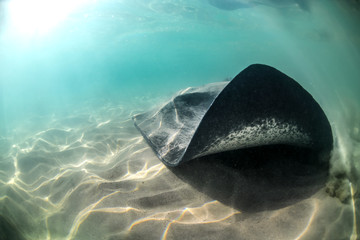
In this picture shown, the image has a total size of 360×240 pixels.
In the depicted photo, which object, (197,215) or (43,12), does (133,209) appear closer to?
(197,215)

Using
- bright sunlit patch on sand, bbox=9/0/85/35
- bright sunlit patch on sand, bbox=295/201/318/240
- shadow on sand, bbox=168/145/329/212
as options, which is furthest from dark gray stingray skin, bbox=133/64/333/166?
bright sunlit patch on sand, bbox=9/0/85/35

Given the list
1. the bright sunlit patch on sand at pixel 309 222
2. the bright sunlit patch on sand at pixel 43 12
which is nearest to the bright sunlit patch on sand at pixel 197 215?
the bright sunlit patch on sand at pixel 309 222

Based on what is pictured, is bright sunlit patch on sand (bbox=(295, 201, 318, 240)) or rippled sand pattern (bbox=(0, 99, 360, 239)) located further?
rippled sand pattern (bbox=(0, 99, 360, 239))

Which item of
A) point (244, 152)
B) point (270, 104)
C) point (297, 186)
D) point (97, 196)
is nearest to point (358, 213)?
point (297, 186)

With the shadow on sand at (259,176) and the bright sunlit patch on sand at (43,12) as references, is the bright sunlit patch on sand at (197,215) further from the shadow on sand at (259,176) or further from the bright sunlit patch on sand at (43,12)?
the bright sunlit patch on sand at (43,12)

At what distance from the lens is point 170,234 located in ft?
6.89

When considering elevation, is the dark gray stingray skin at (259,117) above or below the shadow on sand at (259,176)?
above

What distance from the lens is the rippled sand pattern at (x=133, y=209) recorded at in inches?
80.5

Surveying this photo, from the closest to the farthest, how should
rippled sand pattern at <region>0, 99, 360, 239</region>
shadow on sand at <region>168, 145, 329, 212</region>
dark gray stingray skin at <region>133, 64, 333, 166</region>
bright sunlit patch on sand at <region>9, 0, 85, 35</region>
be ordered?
1. dark gray stingray skin at <region>133, 64, 333, 166</region>
2. rippled sand pattern at <region>0, 99, 360, 239</region>
3. shadow on sand at <region>168, 145, 329, 212</region>
4. bright sunlit patch on sand at <region>9, 0, 85, 35</region>

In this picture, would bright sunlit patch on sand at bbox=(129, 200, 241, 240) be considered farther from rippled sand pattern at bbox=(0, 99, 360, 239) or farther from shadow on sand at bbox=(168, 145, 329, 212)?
shadow on sand at bbox=(168, 145, 329, 212)

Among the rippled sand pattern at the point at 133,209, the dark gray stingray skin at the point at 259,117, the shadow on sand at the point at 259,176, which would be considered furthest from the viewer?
the shadow on sand at the point at 259,176

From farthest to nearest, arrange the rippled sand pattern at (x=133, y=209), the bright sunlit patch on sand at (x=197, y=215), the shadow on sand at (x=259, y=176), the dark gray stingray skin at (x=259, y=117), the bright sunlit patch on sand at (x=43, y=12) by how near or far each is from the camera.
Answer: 1. the bright sunlit patch on sand at (x=43, y=12)
2. the shadow on sand at (x=259, y=176)
3. the bright sunlit patch on sand at (x=197, y=215)
4. the rippled sand pattern at (x=133, y=209)
5. the dark gray stingray skin at (x=259, y=117)

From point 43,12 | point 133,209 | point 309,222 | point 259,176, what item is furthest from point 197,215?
point 43,12

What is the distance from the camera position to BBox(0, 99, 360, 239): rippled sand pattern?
2.04 meters
